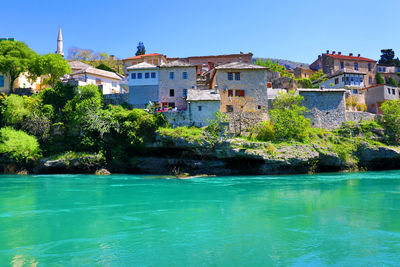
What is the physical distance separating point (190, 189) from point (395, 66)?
67458 millimetres

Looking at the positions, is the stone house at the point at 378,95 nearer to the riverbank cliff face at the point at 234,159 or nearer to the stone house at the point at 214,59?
the riverbank cliff face at the point at 234,159

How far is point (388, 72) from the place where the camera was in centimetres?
6681

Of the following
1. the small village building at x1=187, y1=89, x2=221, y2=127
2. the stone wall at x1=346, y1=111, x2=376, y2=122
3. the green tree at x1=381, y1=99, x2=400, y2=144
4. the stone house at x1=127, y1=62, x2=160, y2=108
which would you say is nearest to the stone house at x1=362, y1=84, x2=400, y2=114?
the green tree at x1=381, y1=99, x2=400, y2=144

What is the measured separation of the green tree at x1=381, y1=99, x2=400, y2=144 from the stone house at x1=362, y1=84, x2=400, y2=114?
17.9 ft

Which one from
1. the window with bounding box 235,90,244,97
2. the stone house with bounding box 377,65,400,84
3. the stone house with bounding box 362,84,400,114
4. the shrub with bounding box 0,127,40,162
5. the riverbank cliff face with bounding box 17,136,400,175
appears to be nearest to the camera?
the riverbank cliff face with bounding box 17,136,400,175

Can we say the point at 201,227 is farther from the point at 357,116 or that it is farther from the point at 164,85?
the point at 357,116

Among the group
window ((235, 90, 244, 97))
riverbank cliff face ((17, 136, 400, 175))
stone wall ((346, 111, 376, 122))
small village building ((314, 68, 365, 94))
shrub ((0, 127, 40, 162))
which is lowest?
riverbank cliff face ((17, 136, 400, 175))

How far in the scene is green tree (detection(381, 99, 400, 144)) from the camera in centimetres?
3788

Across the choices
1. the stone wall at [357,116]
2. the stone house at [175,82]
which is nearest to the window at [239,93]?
the stone house at [175,82]

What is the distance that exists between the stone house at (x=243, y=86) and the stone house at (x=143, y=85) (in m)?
7.99

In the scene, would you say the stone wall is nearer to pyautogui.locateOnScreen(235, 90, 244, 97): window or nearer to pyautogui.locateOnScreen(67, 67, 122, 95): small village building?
pyautogui.locateOnScreen(235, 90, 244, 97): window

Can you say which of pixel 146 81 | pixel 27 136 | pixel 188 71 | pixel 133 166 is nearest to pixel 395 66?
pixel 188 71

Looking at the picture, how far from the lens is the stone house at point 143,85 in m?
41.0

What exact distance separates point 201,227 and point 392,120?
116ft
